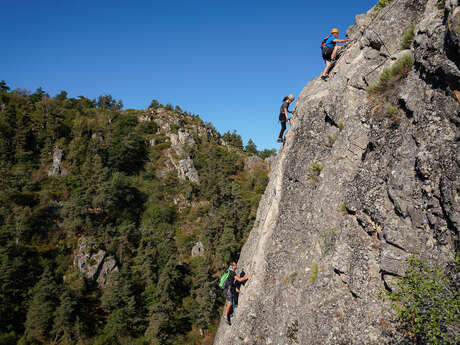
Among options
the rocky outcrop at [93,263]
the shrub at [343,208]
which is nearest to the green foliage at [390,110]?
the shrub at [343,208]

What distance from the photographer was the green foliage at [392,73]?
25.5 feet

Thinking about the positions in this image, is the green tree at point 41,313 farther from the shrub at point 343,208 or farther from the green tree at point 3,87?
the green tree at point 3,87

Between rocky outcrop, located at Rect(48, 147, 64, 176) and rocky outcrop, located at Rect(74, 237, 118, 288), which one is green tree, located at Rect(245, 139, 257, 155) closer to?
rocky outcrop, located at Rect(48, 147, 64, 176)

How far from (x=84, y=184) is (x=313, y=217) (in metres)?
69.4

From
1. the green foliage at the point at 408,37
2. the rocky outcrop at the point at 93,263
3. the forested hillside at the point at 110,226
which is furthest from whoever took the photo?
the rocky outcrop at the point at 93,263

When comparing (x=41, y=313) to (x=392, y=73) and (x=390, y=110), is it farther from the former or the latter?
(x=392, y=73)

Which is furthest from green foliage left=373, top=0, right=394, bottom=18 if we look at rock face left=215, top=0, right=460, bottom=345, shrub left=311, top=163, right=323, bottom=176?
shrub left=311, top=163, right=323, bottom=176

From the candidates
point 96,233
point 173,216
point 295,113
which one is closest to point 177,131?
point 173,216

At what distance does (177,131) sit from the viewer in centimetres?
10450

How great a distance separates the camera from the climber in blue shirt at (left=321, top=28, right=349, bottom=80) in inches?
509

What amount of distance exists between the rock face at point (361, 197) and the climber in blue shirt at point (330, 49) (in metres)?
0.69

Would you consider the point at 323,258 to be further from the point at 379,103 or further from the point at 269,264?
the point at 379,103

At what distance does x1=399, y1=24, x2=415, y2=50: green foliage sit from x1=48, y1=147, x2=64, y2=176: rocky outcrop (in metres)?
84.4

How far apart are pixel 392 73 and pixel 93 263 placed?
59.2m
